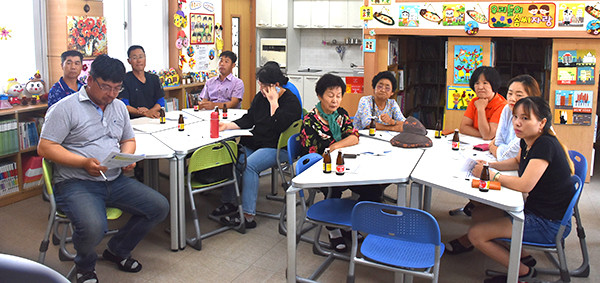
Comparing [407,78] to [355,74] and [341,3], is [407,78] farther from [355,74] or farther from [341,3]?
[341,3]

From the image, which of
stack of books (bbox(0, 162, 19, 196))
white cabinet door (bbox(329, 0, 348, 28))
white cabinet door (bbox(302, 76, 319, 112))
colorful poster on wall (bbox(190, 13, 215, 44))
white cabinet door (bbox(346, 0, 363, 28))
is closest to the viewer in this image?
stack of books (bbox(0, 162, 19, 196))

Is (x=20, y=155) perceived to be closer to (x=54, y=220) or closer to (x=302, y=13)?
(x=54, y=220)

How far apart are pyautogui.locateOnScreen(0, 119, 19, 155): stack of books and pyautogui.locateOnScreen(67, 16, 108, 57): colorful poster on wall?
1.10 m

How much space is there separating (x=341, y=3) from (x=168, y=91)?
3172mm

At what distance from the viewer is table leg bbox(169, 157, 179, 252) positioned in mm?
4020

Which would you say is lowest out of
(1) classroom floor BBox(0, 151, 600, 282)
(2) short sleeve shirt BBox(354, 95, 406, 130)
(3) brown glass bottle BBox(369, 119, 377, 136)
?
(1) classroom floor BBox(0, 151, 600, 282)

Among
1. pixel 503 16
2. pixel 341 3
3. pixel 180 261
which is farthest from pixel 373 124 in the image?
pixel 341 3

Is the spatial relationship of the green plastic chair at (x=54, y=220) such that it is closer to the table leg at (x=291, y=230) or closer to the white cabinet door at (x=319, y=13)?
the table leg at (x=291, y=230)

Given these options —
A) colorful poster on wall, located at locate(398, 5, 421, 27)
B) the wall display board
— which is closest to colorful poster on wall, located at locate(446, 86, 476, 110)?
the wall display board

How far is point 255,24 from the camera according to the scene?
9.37m

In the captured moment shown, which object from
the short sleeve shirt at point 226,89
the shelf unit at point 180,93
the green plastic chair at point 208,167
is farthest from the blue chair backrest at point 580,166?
the shelf unit at point 180,93

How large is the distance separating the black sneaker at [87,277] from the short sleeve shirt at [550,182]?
273cm

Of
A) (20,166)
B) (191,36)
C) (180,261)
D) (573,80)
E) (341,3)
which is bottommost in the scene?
(180,261)

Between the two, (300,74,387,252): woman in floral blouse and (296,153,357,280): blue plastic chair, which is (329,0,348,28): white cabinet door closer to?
(300,74,387,252): woman in floral blouse
